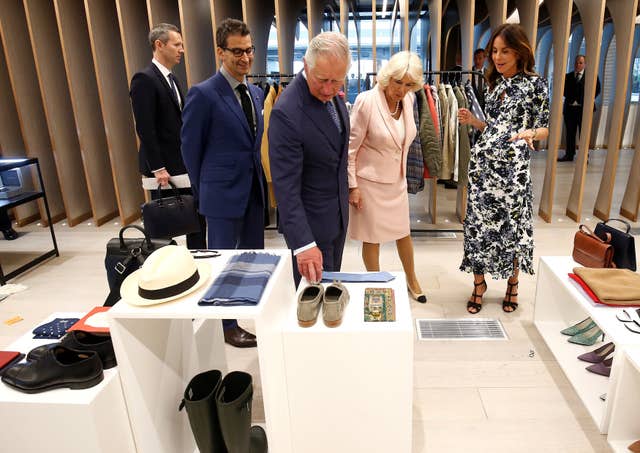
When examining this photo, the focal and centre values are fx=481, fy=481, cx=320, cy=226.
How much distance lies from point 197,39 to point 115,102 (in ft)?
3.37

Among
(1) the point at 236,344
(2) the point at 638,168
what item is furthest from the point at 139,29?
(2) the point at 638,168

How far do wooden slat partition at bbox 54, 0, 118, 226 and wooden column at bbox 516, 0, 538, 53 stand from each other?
411 cm

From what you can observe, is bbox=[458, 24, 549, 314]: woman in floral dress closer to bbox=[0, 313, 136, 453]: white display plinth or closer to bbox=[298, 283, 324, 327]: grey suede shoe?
bbox=[298, 283, 324, 327]: grey suede shoe

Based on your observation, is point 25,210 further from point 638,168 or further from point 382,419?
point 638,168

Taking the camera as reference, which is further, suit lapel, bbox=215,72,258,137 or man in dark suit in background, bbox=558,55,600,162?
man in dark suit in background, bbox=558,55,600,162

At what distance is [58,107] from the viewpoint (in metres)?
4.79

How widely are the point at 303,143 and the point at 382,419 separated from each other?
1.01m

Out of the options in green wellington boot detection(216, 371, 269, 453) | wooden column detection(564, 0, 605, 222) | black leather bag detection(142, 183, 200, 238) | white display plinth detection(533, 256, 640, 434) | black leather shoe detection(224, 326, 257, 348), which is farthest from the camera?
wooden column detection(564, 0, 605, 222)

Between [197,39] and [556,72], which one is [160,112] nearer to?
[197,39]

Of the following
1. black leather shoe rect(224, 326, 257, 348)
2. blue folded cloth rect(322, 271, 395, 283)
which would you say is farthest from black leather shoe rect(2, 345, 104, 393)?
black leather shoe rect(224, 326, 257, 348)

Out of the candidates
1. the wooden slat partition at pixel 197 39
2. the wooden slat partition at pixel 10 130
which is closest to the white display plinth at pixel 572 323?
the wooden slat partition at pixel 197 39

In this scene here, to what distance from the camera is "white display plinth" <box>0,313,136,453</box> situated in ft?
4.54

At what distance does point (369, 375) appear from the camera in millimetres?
1577

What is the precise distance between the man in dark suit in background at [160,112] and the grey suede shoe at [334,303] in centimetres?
147
